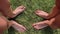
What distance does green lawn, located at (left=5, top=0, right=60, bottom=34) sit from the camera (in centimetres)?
162

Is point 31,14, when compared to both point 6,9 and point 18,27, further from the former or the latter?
point 6,9

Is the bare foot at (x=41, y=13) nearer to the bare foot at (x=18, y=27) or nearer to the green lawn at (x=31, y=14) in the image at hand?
the green lawn at (x=31, y=14)

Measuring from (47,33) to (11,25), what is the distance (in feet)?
1.04

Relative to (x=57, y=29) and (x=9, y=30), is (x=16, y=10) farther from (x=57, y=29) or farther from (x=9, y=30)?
(x=57, y=29)

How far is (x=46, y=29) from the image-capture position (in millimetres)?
1627

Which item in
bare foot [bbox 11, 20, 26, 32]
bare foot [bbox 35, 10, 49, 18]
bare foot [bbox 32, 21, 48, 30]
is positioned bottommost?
bare foot [bbox 11, 20, 26, 32]

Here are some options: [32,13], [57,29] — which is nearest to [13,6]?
[32,13]

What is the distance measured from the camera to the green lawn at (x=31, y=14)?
162 cm

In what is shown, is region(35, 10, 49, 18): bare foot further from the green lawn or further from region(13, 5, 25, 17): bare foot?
region(13, 5, 25, 17): bare foot

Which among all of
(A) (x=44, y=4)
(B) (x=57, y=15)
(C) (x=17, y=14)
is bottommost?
(B) (x=57, y=15)

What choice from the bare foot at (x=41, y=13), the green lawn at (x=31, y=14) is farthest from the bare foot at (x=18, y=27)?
the bare foot at (x=41, y=13)

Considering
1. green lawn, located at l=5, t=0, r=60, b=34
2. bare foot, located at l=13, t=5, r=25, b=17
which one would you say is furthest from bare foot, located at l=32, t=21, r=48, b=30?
bare foot, located at l=13, t=5, r=25, b=17

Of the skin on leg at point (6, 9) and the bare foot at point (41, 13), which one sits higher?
the bare foot at point (41, 13)

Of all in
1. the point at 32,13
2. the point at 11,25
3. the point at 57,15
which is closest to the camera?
the point at 57,15
